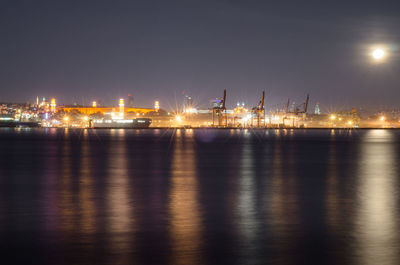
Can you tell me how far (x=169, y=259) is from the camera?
6.94 metres

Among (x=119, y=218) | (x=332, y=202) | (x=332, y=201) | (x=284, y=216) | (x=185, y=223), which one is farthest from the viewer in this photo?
(x=332, y=201)

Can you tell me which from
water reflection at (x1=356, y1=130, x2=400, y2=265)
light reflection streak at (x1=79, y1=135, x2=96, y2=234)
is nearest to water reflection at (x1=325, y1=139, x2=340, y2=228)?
water reflection at (x1=356, y1=130, x2=400, y2=265)

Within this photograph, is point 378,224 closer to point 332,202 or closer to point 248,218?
point 248,218

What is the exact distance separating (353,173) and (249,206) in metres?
11.8

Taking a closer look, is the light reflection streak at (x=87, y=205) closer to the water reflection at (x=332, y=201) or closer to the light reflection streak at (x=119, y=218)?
the light reflection streak at (x=119, y=218)

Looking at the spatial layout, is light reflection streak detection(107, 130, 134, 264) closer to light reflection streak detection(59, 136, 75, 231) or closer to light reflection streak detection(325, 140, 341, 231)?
light reflection streak detection(59, 136, 75, 231)

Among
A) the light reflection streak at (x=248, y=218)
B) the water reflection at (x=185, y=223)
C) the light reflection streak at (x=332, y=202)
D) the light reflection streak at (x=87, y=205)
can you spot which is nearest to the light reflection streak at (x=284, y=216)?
the light reflection streak at (x=248, y=218)

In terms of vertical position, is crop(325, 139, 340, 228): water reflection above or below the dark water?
below

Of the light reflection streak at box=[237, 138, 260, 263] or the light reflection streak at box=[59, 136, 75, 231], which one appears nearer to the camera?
the light reflection streak at box=[237, 138, 260, 263]

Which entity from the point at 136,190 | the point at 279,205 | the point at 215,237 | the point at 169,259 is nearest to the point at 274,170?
the point at 136,190

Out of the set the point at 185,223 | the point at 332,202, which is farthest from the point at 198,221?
the point at 332,202

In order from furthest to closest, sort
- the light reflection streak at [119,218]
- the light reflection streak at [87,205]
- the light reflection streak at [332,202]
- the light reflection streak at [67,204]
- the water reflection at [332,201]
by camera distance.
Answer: the water reflection at [332,201] → the light reflection streak at [332,202] → the light reflection streak at [67,204] → the light reflection streak at [87,205] → the light reflection streak at [119,218]

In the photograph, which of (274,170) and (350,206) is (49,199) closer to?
(350,206)

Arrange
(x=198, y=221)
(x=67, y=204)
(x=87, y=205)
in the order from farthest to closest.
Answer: (x=67, y=204), (x=87, y=205), (x=198, y=221)
